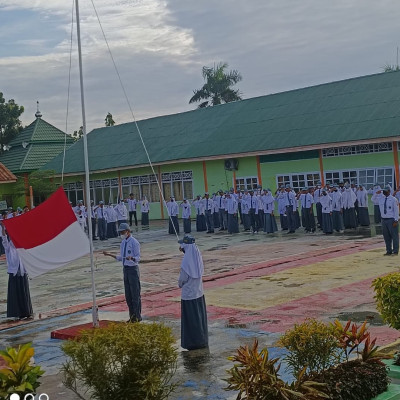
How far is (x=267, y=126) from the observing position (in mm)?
33062

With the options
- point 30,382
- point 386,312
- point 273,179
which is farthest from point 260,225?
point 30,382

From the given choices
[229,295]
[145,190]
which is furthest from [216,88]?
[229,295]

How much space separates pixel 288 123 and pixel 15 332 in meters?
22.1

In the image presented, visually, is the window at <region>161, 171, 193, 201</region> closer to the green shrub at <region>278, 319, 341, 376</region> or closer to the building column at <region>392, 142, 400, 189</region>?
the building column at <region>392, 142, 400, 189</region>

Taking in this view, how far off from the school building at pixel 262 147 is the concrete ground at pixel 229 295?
5.80m

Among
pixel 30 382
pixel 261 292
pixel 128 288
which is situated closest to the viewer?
pixel 30 382

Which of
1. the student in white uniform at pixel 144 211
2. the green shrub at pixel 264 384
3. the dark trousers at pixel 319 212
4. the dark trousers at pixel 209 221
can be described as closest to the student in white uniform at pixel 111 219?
the student in white uniform at pixel 144 211

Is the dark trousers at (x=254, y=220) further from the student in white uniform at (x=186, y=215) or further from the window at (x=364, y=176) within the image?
the window at (x=364, y=176)

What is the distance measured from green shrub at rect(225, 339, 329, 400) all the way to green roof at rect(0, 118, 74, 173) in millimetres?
39550

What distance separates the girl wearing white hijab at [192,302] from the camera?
386 inches

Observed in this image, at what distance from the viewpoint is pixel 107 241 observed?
29.4 metres

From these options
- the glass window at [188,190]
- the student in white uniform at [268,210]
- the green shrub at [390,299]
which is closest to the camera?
the green shrub at [390,299]

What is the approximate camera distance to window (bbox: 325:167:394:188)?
89.6 ft

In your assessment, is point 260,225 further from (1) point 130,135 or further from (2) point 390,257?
(1) point 130,135
